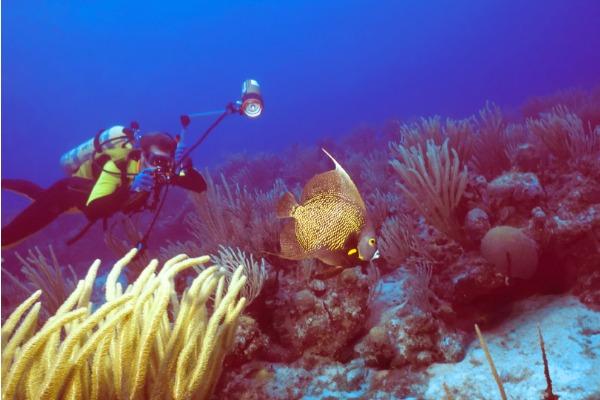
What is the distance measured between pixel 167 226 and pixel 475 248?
7.32 m

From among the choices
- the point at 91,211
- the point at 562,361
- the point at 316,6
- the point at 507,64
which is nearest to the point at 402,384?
the point at 562,361

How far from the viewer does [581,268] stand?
3242 mm

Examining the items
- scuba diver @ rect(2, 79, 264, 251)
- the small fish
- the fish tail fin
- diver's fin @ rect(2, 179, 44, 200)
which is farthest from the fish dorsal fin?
diver's fin @ rect(2, 179, 44, 200)

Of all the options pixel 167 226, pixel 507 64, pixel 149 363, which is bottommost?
pixel 149 363

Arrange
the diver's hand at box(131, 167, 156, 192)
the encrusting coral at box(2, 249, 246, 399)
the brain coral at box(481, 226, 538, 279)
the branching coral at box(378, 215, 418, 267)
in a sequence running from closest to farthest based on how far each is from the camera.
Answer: the encrusting coral at box(2, 249, 246, 399) < the brain coral at box(481, 226, 538, 279) < the diver's hand at box(131, 167, 156, 192) < the branching coral at box(378, 215, 418, 267)

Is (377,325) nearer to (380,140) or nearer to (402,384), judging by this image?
(402,384)

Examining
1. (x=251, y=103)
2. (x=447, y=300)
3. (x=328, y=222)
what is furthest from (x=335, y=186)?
(x=251, y=103)

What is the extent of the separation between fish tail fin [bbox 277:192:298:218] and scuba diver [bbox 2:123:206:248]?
7.20 feet

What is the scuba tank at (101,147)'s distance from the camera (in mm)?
4449

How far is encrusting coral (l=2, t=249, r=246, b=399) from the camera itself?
4.54ft

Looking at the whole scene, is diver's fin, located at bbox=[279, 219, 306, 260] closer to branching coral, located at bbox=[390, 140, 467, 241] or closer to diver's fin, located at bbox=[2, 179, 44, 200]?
branching coral, located at bbox=[390, 140, 467, 241]

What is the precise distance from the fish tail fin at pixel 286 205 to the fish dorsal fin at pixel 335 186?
113 mm

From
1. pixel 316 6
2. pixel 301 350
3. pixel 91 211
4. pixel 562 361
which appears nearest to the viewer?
pixel 562 361

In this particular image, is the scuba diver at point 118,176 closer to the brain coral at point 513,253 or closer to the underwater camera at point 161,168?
the underwater camera at point 161,168
